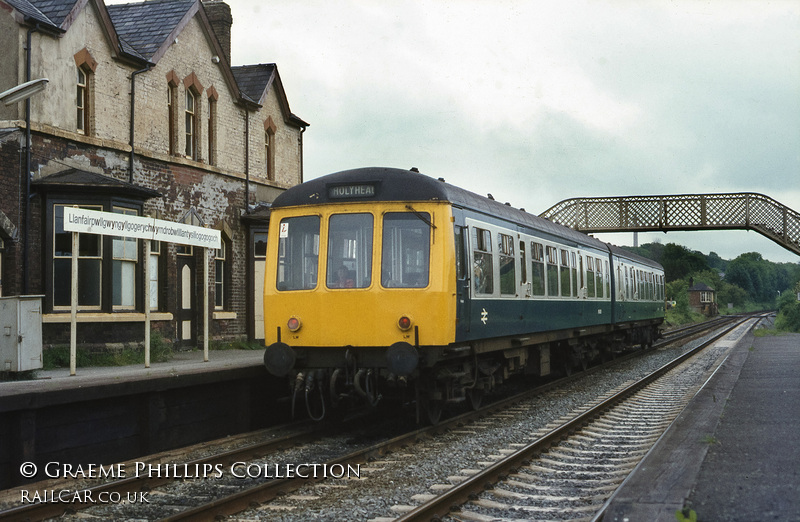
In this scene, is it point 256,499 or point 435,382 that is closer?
point 256,499

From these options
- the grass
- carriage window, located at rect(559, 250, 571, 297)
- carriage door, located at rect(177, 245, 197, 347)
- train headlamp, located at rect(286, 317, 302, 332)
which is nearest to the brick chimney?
carriage door, located at rect(177, 245, 197, 347)

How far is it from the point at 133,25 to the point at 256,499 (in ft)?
48.1

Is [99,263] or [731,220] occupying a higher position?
[731,220]

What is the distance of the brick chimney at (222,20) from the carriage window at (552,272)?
35.5ft

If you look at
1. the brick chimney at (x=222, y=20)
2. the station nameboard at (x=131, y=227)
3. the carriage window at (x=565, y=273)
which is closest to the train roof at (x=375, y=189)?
the station nameboard at (x=131, y=227)

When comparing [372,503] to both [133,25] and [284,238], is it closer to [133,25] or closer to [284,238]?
[284,238]

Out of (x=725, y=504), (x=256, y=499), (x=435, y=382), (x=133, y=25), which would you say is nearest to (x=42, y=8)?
(x=133, y=25)

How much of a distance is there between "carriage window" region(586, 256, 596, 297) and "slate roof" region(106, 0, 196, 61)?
9.91m

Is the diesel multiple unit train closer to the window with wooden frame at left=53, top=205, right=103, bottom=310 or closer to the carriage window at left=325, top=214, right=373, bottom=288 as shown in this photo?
the carriage window at left=325, top=214, right=373, bottom=288

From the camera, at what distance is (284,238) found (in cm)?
1055

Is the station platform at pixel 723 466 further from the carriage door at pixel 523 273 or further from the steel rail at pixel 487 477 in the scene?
the carriage door at pixel 523 273

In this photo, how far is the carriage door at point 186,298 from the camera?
730 inches

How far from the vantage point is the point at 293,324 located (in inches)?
404

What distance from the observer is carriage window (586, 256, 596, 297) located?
17.6 metres
